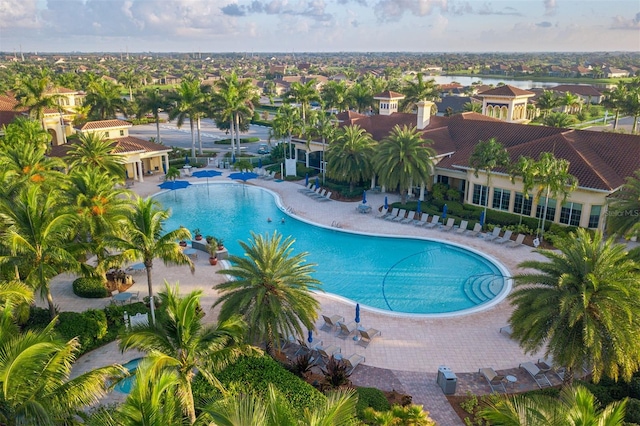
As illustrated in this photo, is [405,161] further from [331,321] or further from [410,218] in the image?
[331,321]

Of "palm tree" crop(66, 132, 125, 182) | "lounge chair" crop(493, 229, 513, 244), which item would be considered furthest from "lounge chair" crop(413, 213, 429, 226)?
"palm tree" crop(66, 132, 125, 182)

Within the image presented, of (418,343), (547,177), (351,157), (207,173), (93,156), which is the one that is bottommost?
(418,343)

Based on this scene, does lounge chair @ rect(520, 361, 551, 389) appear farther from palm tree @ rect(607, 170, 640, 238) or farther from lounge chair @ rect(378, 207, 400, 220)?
lounge chair @ rect(378, 207, 400, 220)

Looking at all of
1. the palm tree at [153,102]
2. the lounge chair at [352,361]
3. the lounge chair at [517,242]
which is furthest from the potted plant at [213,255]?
the palm tree at [153,102]

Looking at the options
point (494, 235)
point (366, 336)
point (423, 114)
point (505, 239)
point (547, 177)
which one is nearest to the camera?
point (366, 336)

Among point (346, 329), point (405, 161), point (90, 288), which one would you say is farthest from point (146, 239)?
point (405, 161)

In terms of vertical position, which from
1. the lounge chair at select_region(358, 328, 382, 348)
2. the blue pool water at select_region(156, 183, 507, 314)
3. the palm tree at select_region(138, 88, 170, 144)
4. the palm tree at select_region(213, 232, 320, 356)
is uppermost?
the palm tree at select_region(138, 88, 170, 144)

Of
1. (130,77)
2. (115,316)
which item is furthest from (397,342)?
(130,77)
